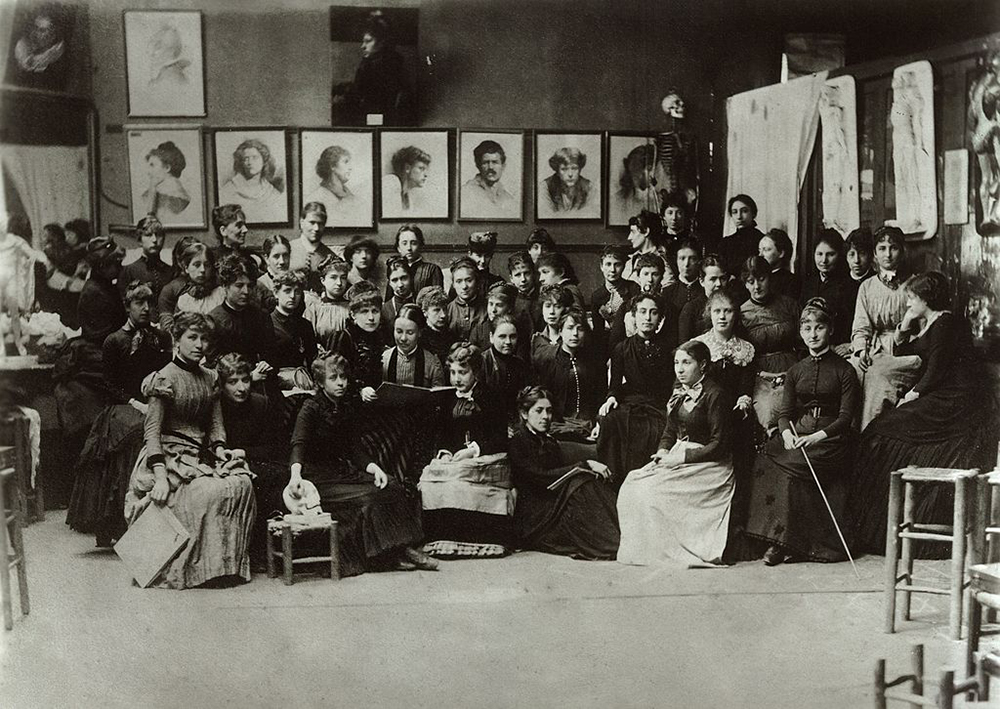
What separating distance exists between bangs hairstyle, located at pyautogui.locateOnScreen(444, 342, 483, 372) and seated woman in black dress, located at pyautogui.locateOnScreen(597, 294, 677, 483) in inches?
25.8

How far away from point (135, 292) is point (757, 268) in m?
2.90

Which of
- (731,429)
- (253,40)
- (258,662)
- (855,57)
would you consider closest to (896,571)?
(731,429)

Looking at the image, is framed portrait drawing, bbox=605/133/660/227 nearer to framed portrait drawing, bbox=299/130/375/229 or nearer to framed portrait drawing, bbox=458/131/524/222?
framed portrait drawing, bbox=458/131/524/222

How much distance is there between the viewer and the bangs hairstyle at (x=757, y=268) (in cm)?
503

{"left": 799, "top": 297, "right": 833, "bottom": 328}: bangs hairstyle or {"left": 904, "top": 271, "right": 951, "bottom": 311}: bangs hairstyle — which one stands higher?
{"left": 904, "top": 271, "right": 951, "bottom": 311}: bangs hairstyle

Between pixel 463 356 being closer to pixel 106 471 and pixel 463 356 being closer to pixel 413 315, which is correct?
pixel 413 315

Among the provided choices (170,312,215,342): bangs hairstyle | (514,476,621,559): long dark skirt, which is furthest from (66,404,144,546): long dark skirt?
(514,476,621,559): long dark skirt

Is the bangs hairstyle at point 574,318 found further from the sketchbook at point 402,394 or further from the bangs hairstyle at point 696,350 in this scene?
the sketchbook at point 402,394

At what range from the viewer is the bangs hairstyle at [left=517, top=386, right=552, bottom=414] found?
4922mm

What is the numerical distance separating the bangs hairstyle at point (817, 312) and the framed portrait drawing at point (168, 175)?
2.85 m

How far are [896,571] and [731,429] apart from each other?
38.5 inches

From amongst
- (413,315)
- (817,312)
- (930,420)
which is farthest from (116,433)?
(930,420)

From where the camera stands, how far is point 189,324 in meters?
4.68

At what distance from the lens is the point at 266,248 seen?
4719mm
